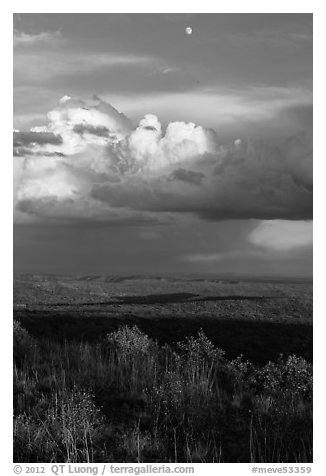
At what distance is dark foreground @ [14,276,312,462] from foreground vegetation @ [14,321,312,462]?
0.02 metres

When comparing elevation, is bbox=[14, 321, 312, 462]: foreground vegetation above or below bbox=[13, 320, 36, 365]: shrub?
below

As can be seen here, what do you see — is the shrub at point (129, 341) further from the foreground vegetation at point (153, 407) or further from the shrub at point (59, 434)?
the shrub at point (59, 434)

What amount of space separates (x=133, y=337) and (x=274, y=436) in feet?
13.4

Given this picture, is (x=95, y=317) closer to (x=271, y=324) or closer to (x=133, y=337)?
(x=133, y=337)

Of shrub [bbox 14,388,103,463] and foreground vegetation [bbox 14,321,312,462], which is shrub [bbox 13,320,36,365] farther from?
shrub [bbox 14,388,103,463]

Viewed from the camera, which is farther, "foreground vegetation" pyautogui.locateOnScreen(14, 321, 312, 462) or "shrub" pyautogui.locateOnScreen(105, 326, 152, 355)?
"shrub" pyautogui.locateOnScreen(105, 326, 152, 355)

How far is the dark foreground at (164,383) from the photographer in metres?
6.71

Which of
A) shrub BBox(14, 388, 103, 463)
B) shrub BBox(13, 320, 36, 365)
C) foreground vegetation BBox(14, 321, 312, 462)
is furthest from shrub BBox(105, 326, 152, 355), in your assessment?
shrub BBox(14, 388, 103, 463)

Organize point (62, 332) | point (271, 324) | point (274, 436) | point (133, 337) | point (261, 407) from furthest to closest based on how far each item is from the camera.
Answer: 1. point (271, 324)
2. point (62, 332)
3. point (133, 337)
4. point (261, 407)
5. point (274, 436)

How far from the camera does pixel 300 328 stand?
12453 mm

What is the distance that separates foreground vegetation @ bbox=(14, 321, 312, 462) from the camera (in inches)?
261
